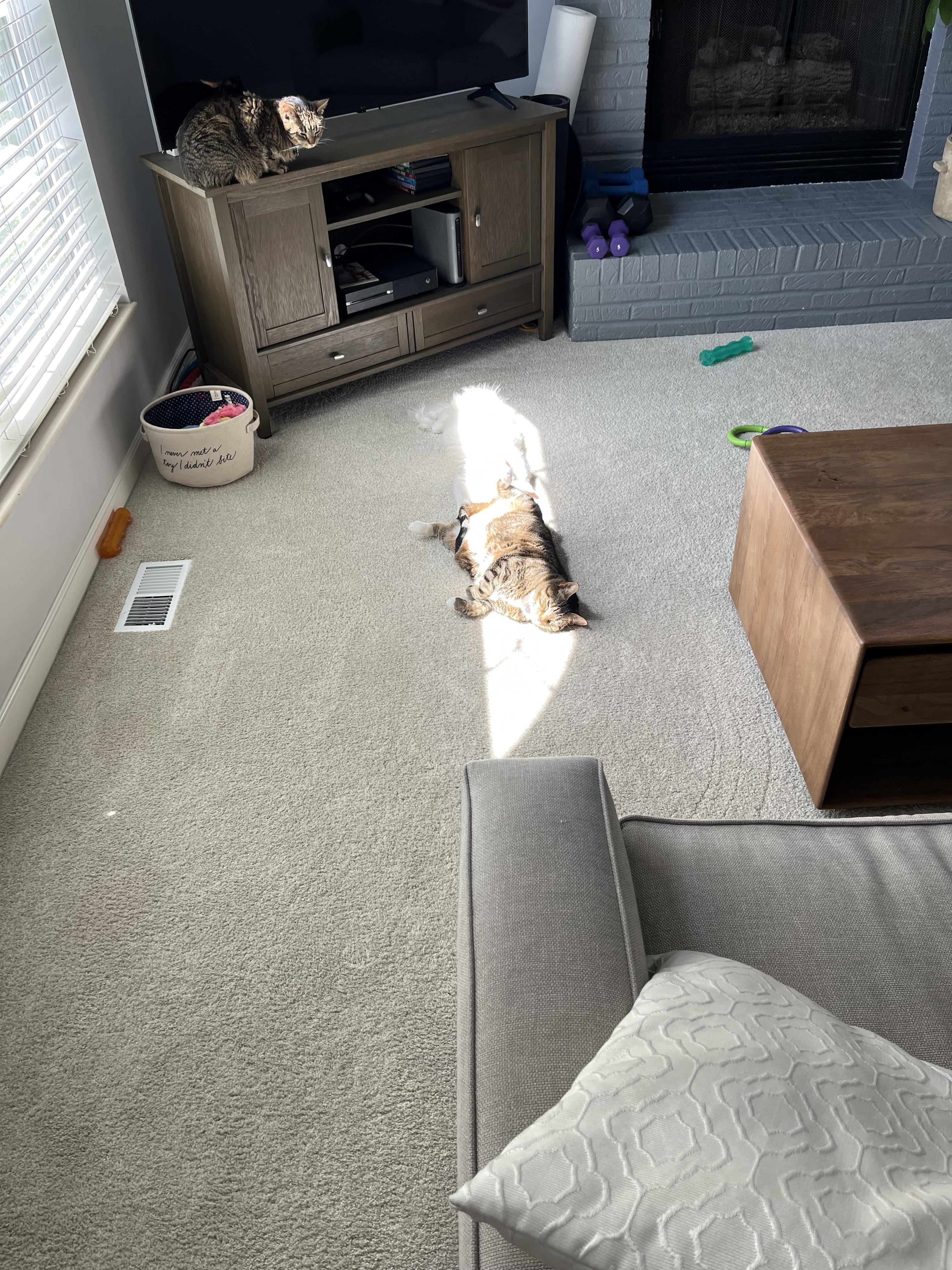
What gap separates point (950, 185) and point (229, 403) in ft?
8.53

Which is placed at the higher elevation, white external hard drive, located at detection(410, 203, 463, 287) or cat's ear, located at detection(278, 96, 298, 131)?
cat's ear, located at detection(278, 96, 298, 131)

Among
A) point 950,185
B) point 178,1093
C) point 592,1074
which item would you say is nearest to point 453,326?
point 950,185

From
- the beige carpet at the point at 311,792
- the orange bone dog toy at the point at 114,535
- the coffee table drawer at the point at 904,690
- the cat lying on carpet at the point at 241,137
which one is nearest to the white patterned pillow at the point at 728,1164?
the beige carpet at the point at 311,792

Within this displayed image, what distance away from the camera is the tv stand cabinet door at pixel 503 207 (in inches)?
113

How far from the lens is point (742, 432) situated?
276 centimetres

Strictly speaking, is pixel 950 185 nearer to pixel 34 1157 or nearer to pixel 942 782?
pixel 942 782

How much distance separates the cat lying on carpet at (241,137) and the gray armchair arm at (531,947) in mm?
2001

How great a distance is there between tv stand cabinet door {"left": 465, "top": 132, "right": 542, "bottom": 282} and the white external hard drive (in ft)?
0.11

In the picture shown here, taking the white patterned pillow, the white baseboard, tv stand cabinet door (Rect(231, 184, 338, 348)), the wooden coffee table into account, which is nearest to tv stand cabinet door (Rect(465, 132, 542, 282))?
tv stand cabinet door (Rect(231, 184, 338, 348))

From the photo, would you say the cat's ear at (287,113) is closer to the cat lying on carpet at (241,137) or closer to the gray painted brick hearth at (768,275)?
the cat lying on carpet at (241,137)

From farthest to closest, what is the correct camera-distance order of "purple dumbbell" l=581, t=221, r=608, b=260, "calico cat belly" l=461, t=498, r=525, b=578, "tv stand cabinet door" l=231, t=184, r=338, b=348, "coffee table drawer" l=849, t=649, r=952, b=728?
1. "purple dumbbell" l=581, t=221, r=608, b=260
2. "tv stand cabinet door" l=231, t=184, r=338, b=348
3. "calico cat belly" l=461, t=498, r=525, b=578
4. "coffee table drawer" l=849, t=649, r=952, b=728

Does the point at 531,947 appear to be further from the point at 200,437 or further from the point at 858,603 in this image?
the point at 200,437

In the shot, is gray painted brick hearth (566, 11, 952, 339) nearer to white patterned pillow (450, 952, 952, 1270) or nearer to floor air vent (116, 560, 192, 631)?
floor air vent (116, 560, 192, 631)

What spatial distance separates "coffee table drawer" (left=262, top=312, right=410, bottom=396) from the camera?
280cm
